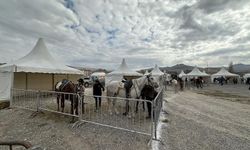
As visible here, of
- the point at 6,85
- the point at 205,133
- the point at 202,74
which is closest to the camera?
the point at 205,133

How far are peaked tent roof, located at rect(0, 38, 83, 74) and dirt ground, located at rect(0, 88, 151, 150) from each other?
475cm

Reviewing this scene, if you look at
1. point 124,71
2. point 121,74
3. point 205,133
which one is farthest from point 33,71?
point 124,71

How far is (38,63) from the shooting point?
39.7 feet

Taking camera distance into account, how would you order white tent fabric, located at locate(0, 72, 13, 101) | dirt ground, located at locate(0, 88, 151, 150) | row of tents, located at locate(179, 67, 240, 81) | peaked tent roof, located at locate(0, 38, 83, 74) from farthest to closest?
row of tents, located at locate(179, 67, 240, 81) → peaked tent roof, located at locate(0, 38, 83, 74) → white tent fabric, located at locate(0, 72, 13, 101) → dirt ground, located at locate(0, 88, 151, 150)

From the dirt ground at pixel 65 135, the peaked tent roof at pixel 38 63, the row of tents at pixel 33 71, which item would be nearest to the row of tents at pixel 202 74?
the row of tents at pixel 33 71

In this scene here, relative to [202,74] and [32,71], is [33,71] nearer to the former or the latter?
[32,71]

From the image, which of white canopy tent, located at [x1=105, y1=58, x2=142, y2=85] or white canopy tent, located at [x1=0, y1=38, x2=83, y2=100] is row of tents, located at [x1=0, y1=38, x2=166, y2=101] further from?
white canopy tent, located at [x1=105, y1=58, x2=142, y2=85]

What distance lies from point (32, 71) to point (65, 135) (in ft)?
25.3

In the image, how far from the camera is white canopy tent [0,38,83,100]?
32.2ft

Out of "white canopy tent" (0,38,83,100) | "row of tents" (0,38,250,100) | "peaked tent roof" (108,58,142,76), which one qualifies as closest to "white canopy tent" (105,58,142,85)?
"peaked tent roof" (108,58,142,76)

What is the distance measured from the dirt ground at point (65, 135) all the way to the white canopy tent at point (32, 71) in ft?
13.9

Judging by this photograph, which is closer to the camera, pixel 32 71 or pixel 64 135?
pixel 64 135

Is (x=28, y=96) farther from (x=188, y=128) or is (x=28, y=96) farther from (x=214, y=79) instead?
(x=214, y=79)

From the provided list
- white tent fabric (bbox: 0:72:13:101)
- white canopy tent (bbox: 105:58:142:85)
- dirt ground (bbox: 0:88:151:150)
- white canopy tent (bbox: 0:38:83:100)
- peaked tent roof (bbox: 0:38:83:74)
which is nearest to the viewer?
dirt ground (bbox: 0:88:151:150)
